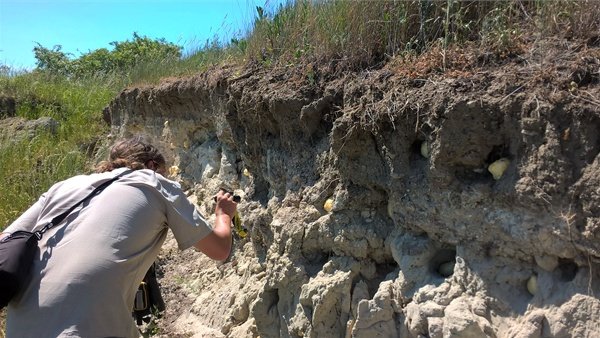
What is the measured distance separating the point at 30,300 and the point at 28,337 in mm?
148

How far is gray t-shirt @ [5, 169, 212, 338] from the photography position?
2.36m

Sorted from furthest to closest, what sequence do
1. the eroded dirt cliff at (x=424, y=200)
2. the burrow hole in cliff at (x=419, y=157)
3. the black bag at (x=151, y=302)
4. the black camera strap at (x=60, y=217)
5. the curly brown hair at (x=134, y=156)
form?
1. the black bag at (x=151, y=302)
2. the burrow hole in cliff at (x=419, y=157)
3. the curly brown hair at (x=134, y=156)
4. the eroded dirt cliff at (x=424, y=200)
5. the black camera strap at (x=60, y=217)

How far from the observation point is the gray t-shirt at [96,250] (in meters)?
2.36

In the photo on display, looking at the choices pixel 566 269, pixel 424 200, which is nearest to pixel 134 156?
pixel 424 200

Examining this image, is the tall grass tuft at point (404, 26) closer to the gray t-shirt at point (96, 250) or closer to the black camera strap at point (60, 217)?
the gray t-shirt at point (96, 250)

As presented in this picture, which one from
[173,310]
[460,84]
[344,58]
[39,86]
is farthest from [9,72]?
[460,84]

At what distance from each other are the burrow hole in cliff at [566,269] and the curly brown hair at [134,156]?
202cm

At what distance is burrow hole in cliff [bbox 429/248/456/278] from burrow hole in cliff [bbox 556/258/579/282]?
58cm

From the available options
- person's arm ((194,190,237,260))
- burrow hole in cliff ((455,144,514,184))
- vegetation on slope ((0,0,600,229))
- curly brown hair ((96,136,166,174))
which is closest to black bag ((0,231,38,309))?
curly brown hair ((96,136,166,174))

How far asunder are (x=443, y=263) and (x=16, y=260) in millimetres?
2194

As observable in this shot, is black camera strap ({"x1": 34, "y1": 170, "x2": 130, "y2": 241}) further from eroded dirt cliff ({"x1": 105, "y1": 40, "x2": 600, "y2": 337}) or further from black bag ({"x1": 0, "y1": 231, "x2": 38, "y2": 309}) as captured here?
eroded dirt cliff ({"x1": 105, "y1": 40, "x2": 600, "y2": 337})

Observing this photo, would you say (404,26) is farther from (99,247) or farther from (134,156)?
(99,247)

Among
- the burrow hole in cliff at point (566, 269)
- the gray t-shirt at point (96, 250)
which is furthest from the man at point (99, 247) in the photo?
the burrow hole in cliff at point (566, 269)

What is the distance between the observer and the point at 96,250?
2.42 m
